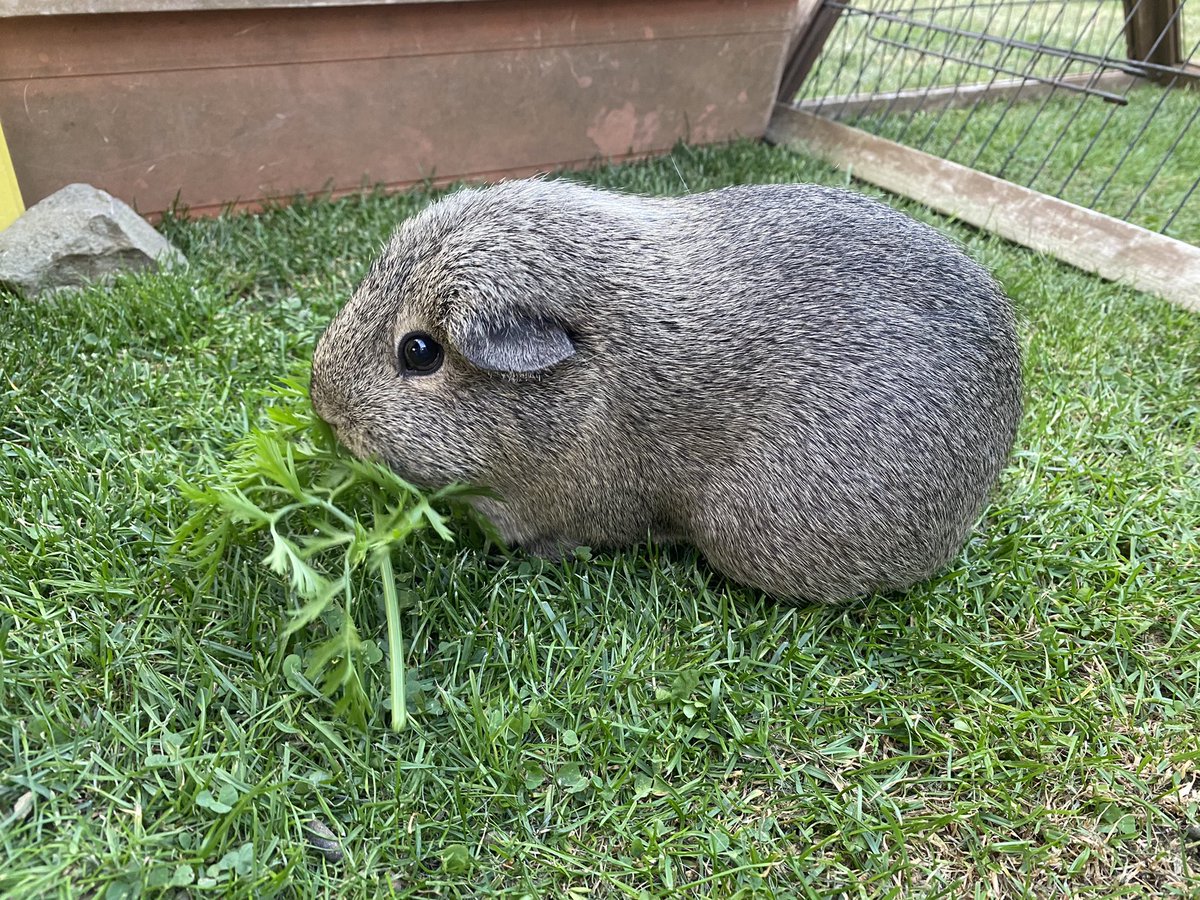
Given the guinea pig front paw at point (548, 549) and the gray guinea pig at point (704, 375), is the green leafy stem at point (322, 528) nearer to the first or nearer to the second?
the gray guinea pig at point (704, 375)

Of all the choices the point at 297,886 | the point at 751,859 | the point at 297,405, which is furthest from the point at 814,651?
the point at 297,405

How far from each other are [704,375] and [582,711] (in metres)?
1.12

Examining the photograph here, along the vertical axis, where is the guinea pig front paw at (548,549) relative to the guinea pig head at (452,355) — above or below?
below

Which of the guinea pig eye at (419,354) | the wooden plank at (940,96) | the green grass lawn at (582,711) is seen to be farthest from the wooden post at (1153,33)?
the guinea pig eye at (419,354)

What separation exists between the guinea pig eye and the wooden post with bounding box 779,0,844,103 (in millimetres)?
4867

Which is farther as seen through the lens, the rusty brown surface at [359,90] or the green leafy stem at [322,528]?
the rusty brown surface at [359,90]

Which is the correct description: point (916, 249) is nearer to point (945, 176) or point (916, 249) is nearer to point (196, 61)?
point (945, 176)

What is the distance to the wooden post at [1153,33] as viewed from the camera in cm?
730

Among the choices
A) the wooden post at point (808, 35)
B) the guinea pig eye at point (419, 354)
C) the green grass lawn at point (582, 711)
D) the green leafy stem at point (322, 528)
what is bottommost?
the green grass lawn at point (582, 711)

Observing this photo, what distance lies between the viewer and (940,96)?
723cm

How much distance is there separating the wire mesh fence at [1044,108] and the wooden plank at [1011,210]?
0.47 metres

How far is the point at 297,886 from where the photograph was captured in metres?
1.95

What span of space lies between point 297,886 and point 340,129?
4.10 m

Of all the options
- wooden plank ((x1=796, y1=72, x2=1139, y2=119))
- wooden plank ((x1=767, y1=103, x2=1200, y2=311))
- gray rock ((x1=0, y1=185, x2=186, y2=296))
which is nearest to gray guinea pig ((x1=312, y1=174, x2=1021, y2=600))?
gray rock ((x1=0, y1=185, x2=186, y2=296))
